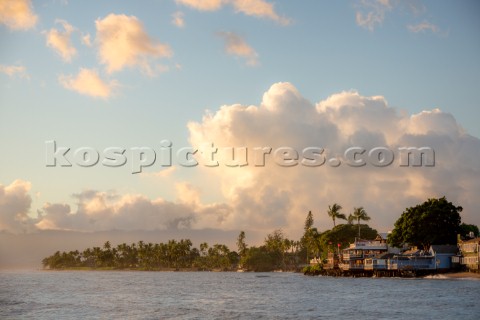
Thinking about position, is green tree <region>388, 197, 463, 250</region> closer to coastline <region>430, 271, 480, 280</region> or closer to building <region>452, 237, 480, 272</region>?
building <region>452, 237, 480, 272</region>

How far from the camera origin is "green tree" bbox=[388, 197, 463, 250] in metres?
159

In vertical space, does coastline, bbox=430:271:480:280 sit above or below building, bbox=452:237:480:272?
below

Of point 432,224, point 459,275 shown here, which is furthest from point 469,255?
point 432,224

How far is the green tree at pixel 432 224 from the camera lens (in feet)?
522

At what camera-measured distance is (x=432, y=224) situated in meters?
160

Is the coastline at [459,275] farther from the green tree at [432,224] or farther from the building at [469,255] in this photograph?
the green tree at [432,224]

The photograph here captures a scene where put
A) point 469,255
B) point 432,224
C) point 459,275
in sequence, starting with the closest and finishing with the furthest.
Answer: point 459,275
point 469,255
point 432,224

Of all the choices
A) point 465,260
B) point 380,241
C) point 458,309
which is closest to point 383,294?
point 458,309

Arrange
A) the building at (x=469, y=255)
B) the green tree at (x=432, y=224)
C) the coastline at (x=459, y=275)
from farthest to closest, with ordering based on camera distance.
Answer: the green tree at (x=432, y=224) → the building at (x=469, y=255) → the coastline at (x=459, y=275)

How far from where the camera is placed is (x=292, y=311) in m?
73.5

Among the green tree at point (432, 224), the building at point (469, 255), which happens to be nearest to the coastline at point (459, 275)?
the building at point (469, 255)

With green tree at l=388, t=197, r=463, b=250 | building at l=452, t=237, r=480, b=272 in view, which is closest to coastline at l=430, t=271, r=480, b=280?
building at l=452, t=237, r=480, b=272

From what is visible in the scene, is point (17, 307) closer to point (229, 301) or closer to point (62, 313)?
point (62, 313)

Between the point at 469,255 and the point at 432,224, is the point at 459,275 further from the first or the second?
the point at 432,224
